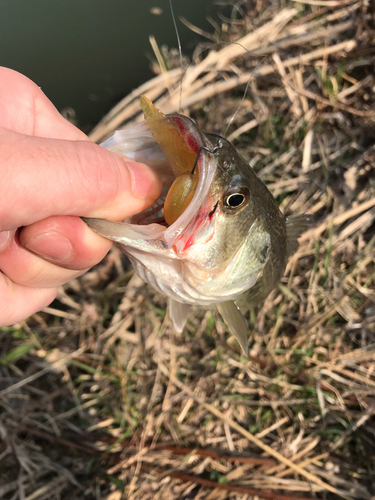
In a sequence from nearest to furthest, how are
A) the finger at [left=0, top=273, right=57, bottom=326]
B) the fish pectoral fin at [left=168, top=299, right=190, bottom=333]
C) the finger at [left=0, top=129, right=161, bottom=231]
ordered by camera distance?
the finger at [left=0, top=129, right=161, bottom=231], the finger at [left=0, top=273, right=57, bottom=326], the fish pectoral fin at [left=168, top=299, right=190, bottom=333]

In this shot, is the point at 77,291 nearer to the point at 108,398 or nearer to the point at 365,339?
the point at 108,398

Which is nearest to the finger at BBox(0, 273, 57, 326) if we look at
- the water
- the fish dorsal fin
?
the fish dorsal fin

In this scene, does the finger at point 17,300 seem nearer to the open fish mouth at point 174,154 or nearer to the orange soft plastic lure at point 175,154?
the open fish mouth at point 174,154

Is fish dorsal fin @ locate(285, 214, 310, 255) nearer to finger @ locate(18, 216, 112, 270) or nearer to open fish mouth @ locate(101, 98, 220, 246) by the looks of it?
open fish mouth @ locate(101, 98, 220, 246)

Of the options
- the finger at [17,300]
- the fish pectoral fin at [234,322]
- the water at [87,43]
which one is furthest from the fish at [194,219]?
the water at [87,43]

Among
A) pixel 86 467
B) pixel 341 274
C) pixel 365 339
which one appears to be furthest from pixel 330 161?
pixel 86 467

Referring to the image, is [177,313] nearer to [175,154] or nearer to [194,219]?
[194,219]
